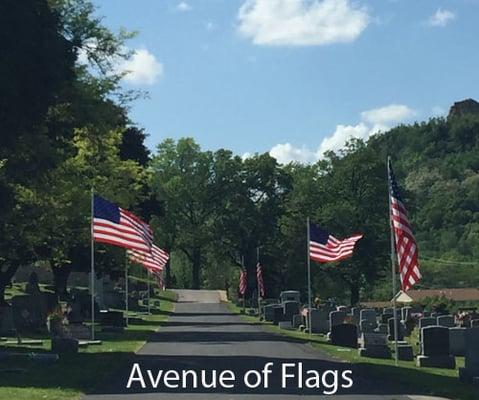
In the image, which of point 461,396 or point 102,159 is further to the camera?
point 102,159

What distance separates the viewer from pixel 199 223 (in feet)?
339

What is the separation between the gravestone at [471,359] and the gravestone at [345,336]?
10142 millimetres

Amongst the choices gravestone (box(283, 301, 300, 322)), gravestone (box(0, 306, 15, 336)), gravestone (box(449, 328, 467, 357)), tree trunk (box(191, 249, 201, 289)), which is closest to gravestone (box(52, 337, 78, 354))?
gravestone (box(0, 306, 15, 336))

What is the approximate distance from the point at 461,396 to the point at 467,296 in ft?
230

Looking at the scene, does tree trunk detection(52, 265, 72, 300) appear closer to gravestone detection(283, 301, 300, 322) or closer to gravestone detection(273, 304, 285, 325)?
gravestone detection(273, 304, 285, 325)

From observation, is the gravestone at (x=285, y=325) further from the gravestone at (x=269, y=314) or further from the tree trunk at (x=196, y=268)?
the tree trunk at (x=196, y=268)

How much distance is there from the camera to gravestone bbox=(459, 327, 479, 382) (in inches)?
774

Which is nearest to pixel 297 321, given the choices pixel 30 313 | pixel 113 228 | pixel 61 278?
pixel 30 313

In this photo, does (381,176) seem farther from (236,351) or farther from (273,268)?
(236,351)

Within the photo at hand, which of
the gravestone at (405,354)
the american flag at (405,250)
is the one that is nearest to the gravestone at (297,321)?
the gravestone at (405,354)

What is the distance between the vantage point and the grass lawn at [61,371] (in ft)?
51.9

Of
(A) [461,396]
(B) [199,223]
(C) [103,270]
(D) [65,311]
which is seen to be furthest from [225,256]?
(A) [461,396]

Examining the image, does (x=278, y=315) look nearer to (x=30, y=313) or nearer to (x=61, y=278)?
(x=61, y=278)

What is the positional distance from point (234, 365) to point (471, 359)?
5.15 metres
